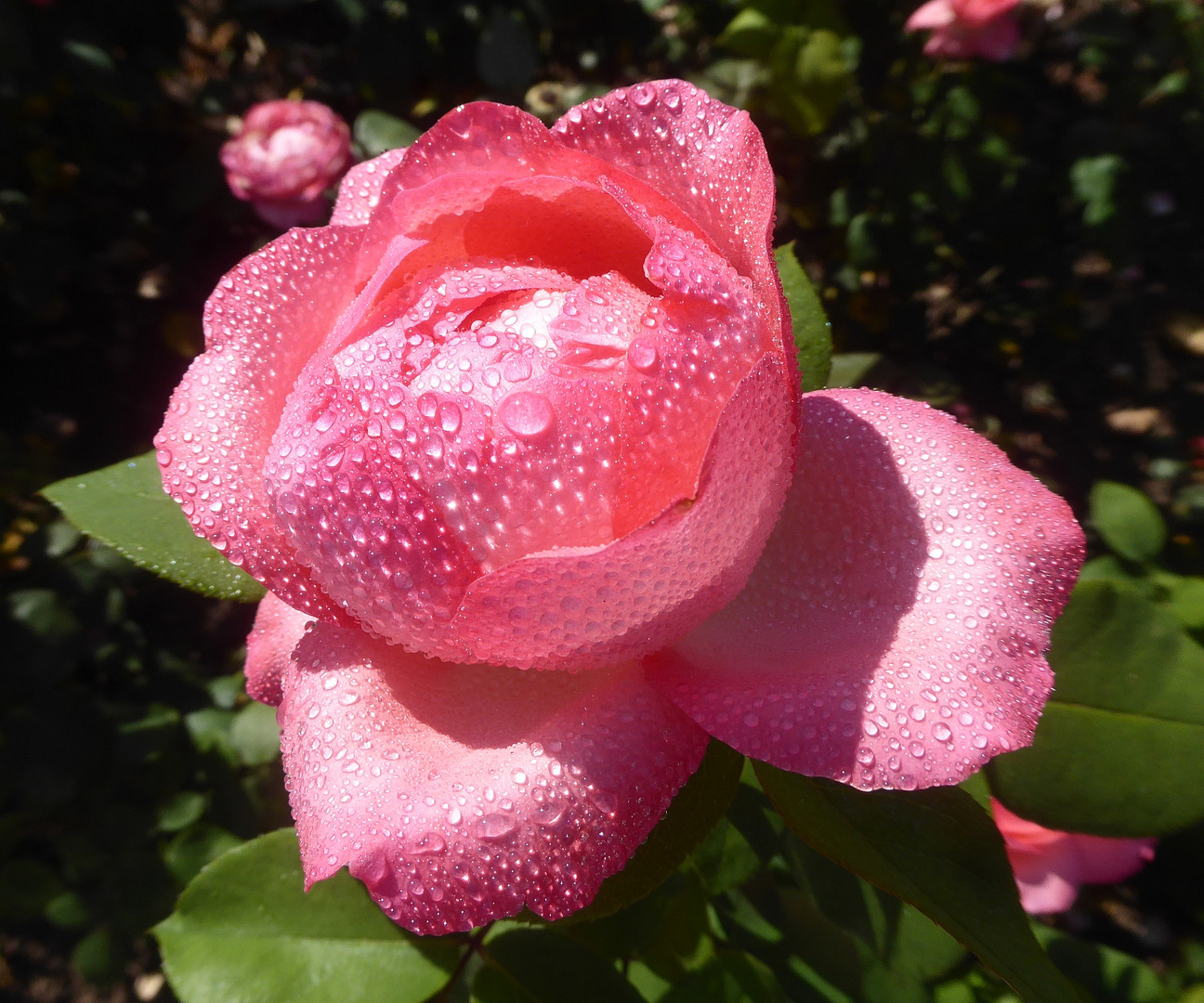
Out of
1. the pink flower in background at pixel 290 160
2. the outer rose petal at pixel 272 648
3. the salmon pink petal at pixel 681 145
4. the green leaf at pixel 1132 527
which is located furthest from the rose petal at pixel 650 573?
the pink flower in background at pixel 290 160

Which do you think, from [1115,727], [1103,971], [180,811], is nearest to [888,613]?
[1115,727]

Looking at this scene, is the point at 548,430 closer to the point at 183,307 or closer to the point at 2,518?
the point at 2,518

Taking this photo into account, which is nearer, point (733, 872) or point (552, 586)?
point (552, 586)

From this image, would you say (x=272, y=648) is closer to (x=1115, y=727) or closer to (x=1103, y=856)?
(x=1115, y=727)

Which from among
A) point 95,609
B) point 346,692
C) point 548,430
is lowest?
point 95,609

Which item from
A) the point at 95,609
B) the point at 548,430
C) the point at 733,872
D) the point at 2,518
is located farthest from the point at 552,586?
the point at 2,518
